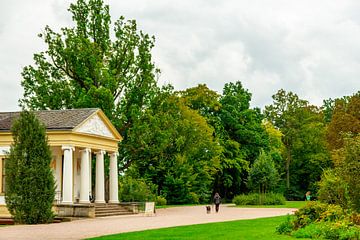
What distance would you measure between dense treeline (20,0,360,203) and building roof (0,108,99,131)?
229 inches

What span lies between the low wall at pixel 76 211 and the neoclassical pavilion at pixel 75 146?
1.09 meters

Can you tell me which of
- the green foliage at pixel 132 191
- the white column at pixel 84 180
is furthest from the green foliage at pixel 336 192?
the green foliage at pixel 132 191

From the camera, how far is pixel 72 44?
152 feet

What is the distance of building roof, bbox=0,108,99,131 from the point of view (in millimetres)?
36344

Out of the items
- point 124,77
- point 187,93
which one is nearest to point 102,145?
point 124,77

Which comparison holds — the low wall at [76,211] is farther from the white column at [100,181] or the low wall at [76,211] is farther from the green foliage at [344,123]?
the green foliage at [344,123]

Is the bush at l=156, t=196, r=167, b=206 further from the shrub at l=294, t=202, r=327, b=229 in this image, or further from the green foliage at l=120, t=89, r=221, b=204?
the shrub at l=294, t=202, r=327, b=229

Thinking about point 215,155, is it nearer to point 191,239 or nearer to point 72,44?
point 72,44

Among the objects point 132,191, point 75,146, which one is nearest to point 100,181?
point 75,146

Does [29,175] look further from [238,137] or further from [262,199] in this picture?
[238,137]

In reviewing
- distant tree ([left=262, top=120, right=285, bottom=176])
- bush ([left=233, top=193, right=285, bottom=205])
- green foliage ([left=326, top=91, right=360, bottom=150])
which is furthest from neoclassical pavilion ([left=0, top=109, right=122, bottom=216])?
distant tree ([left=262, top=120, right=285, bottom=176])

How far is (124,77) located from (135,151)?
20.1 feet

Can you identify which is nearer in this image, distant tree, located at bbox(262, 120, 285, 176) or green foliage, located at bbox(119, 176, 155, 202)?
green foliage, located at bbox(119, 176, 155, 202)

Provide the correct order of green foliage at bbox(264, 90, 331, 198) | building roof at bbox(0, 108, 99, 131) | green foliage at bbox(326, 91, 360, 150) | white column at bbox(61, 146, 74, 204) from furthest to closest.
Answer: green foliage at bbox(264, 90, 331, 198), green foliage at bbox(326, 91, 360, 150), building roof at bbox(0, 108, 99, 131), white column at bbox(61, 146, 74, 204)
